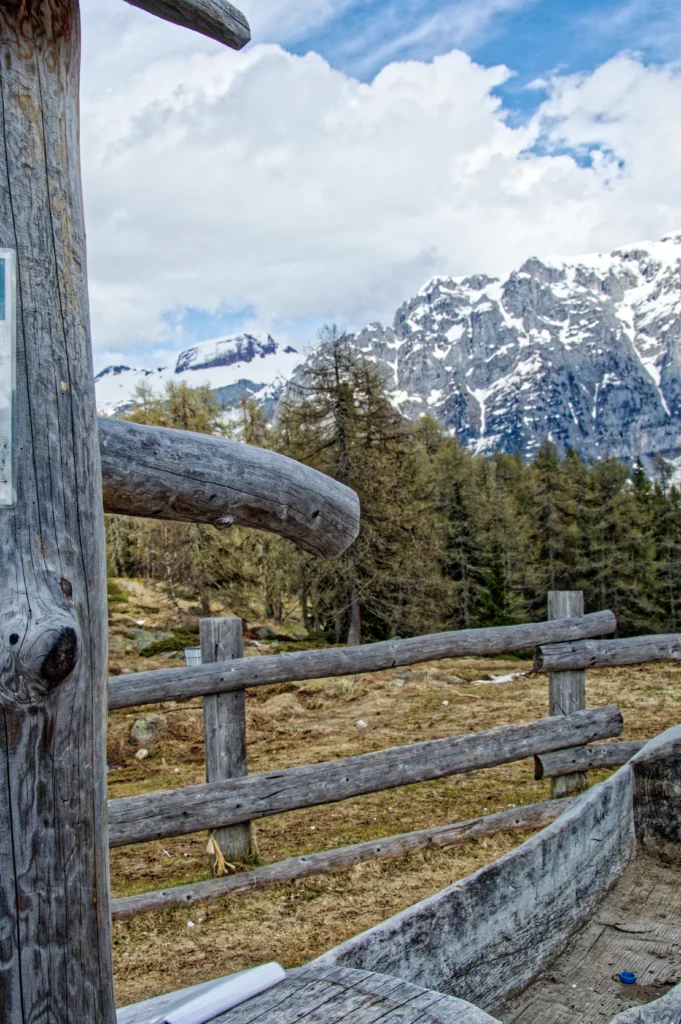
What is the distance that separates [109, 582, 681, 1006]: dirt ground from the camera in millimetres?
3773

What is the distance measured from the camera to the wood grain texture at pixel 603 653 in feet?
17.3

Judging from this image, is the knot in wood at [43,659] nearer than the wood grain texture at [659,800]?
Yes

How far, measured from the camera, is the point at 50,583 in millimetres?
1288

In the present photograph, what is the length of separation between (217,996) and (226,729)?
2810 mm

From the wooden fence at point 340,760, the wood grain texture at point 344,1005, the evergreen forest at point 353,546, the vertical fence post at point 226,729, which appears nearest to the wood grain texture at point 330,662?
the wooden fence at point 340,760

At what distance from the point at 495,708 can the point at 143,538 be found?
1465cm

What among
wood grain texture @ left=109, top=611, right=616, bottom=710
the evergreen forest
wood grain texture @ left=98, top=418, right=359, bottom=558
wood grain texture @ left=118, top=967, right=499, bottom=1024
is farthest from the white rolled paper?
the evergreen forest

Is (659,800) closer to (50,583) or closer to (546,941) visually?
(546,941)

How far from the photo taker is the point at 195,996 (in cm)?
161

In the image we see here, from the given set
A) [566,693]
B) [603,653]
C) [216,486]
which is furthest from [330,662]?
[216,486]

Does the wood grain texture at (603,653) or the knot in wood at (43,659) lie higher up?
the knot in wood at (43,659)

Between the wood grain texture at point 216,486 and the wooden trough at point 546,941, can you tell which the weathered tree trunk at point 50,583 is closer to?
the wood grain texture at point 216,486

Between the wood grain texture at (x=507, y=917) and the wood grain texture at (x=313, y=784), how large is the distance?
1.56 m

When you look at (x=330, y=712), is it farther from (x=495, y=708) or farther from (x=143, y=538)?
(x=143, y=538)
